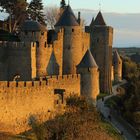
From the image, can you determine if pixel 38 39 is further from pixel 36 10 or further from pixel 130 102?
pixel 36 10

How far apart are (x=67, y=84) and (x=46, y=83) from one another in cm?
369

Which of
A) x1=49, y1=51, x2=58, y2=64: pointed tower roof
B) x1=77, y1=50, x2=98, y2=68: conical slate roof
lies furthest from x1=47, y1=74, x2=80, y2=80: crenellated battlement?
x1=49, y1=51, x2=58, y2=64: pointed tower roof

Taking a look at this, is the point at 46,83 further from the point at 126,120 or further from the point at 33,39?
the point at 126,120

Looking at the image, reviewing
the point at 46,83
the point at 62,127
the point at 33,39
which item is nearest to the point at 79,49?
the point at 33,39

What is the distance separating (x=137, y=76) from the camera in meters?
57.2

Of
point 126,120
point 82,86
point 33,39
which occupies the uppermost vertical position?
point 33,39

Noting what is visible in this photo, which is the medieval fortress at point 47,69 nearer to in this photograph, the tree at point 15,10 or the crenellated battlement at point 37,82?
the crenellated battlement at point 37,82

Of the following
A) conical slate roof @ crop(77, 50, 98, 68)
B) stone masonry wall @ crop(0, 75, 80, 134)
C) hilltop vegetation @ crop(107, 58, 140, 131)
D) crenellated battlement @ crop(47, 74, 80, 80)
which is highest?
conical slate roof @ crop(77, 50, 98, 68)

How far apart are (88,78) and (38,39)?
490 centimetres

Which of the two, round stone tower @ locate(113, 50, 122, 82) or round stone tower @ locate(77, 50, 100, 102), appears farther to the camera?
round stone tower @ locate(113, 50, 122, 82)

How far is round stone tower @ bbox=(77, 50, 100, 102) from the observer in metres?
43.9

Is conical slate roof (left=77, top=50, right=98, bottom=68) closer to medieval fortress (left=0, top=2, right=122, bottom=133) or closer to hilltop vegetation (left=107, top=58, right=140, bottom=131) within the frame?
medieval fortress (left=0, top=2, right=122, bottom=133)

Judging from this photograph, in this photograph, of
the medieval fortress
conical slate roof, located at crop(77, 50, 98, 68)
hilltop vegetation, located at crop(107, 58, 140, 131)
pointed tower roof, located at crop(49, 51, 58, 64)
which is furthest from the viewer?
hilltop vegetation, located at crop(107, 58, 140, 131)

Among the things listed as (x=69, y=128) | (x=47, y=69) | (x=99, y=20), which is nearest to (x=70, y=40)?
(x=47, y=69)
